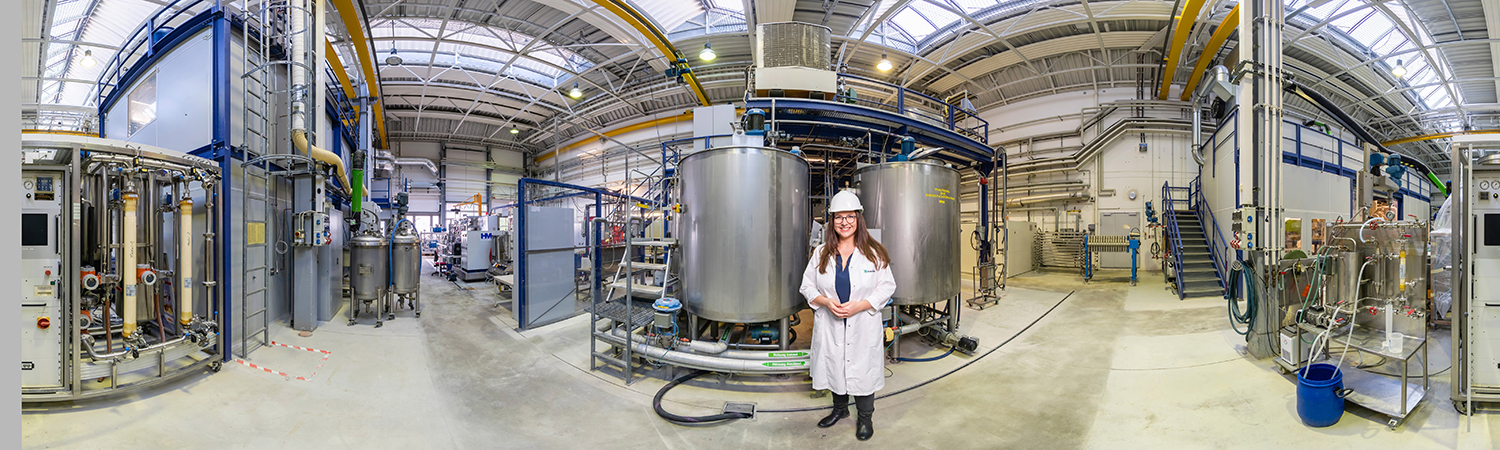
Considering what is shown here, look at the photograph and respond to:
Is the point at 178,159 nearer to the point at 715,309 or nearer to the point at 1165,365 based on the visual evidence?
the point at 715,309

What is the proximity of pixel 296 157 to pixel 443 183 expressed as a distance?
40.0 ft

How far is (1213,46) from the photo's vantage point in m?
7.25

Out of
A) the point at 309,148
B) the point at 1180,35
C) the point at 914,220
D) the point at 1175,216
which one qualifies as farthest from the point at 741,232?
the point at 1175,216

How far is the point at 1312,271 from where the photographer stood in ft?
12.1

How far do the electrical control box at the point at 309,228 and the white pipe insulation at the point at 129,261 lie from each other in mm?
1737

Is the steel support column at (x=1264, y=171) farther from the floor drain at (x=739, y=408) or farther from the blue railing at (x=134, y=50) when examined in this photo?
the blue railing at (x=134, y=50)

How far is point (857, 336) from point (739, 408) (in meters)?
0.93

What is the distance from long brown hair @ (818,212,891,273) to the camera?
8.49ft

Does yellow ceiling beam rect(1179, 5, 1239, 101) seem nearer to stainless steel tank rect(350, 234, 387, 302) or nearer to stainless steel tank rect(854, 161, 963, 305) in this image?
stainless steel tank rect(854, 161, 963, 305)

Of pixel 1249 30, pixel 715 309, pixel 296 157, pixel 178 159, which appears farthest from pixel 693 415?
pixel 1249 30

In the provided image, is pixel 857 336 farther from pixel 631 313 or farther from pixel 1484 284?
pixel 1484 284

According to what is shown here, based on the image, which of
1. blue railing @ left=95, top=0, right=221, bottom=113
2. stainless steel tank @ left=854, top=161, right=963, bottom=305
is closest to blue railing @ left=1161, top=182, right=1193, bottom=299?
stainless steel tank @ left=854, top=161, right=963, bottom=305

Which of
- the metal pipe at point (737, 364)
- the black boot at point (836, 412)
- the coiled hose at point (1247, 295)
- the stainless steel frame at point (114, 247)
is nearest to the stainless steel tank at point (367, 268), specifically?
the stainless steel frame at point (114, 247)

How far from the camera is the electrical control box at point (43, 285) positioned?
2.89 m
